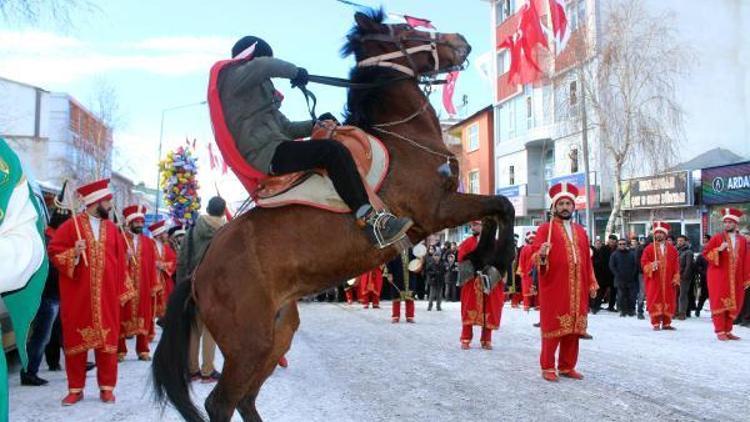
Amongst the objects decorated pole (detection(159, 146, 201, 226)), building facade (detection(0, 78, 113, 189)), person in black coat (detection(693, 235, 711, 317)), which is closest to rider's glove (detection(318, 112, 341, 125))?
decorated pole (detection(159, 146, 201, 226))

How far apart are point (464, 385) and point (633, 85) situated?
20.1m

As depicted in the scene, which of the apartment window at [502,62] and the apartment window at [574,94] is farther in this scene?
the apartment window at [502,62]

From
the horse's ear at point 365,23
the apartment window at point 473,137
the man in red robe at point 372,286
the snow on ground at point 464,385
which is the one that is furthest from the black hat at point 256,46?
the apartment window at point 473,137

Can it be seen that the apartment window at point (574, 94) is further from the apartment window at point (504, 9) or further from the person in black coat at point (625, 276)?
the apartment window at point (504, 9)

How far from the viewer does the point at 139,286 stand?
10.6 meters

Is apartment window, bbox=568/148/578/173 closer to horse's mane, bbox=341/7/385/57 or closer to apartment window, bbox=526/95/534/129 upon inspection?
apartment window, bbox=526/95/534/129

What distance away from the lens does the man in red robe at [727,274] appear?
12023 millimetres

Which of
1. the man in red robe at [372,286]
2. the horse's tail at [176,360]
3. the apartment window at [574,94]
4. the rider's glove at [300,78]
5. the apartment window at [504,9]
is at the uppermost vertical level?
the apartment window at [504,9]

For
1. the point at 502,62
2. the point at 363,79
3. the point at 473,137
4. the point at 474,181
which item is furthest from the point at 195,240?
the point at 473,137

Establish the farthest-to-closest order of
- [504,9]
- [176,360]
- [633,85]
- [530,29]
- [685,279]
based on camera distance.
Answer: [504,9] < [633,85] < [530,29] < [685,279] < [176,360]

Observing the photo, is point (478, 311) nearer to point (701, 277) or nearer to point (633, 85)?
point (701, 277)

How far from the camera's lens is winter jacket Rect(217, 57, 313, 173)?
4.23m

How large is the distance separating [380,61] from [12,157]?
2821 mm

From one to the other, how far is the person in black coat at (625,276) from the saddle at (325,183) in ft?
46.2
